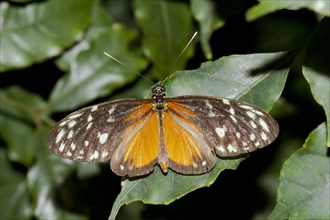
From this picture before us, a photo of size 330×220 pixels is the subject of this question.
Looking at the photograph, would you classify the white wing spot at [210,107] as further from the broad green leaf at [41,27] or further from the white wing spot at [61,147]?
the broad green leaf at [41,27]

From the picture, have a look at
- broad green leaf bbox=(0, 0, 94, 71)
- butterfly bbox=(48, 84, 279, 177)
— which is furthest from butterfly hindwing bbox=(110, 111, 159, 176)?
broad green leaf bbox=(0, 0, 94, 71)

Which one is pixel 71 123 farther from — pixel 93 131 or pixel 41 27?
pixel 41 27

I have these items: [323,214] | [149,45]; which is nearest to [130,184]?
[323,214]

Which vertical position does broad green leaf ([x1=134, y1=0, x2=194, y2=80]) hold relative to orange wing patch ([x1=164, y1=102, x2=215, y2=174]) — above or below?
above

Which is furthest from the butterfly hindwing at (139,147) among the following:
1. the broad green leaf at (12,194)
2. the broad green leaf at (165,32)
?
→ the broad green leaf at (12,194)

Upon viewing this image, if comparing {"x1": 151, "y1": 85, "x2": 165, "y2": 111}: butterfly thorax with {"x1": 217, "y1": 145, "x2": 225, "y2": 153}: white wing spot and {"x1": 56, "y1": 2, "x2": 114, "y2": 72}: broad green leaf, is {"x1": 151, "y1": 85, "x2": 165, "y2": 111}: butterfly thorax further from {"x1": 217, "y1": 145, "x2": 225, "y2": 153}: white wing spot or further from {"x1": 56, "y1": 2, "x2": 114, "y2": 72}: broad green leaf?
{"x1": 56, "y1": 2, "x2": 114, "y2": 72}: broad green leaf

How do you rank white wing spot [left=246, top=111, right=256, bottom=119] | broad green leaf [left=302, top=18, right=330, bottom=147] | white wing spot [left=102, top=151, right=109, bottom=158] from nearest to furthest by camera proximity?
broad green leaf [left=302, top=18, right=330, bottom=147] → white wing spot [left=246, top=111, right=256, bottom=119] → white wing spot [left=102, top=151, right=109, bottom=158]

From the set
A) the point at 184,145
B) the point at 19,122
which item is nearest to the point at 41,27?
the point at 19,122

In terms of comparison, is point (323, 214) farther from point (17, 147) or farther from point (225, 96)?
point (17, 147)
